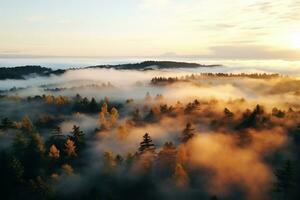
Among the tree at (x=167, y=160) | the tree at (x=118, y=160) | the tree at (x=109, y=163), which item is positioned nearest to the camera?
the tree at (x=109, y=163)

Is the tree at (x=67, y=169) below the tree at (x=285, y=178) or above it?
below

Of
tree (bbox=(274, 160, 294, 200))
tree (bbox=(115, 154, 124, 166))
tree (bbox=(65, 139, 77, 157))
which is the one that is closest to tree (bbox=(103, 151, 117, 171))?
tree (bbox=(115, 154, 124, 166))

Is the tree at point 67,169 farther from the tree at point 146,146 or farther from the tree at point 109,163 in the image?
the tree at point 146,146

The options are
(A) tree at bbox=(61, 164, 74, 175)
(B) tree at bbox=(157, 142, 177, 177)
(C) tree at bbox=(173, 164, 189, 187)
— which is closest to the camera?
(C) tree at bbox=(173, 164, 189, 187)

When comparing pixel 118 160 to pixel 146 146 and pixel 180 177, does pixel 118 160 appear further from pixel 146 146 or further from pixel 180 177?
pixel 180 177

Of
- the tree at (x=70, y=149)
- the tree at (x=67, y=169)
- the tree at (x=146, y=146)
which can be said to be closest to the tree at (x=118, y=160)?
the tree at (x=146, y=146)

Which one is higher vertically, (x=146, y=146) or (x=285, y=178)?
(x=146, y=146)

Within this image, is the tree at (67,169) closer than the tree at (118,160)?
Yes

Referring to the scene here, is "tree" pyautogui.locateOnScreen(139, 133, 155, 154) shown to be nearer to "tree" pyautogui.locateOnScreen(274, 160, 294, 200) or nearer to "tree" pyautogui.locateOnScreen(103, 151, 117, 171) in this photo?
"tree" pyautogui.locateOnScreen(103, 151, 117, 171)

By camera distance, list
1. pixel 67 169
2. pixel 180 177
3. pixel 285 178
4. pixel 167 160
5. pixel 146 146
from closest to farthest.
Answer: pixel 285 178, pixel 180 177, pixel 67 169, pixel 167 160, pixel 146 146

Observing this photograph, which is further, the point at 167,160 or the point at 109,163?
the point at 167,160

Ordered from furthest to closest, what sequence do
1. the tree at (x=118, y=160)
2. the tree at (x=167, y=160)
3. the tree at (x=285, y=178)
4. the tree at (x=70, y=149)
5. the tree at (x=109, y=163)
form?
the tree at (x=70, y=149) → the tree at (x=118, y=160) → the tree at (x=167, y=160) → the tree at (x=109, y=163) → the tree at (x=285, y=178)

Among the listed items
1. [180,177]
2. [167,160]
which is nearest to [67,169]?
[167,160]
